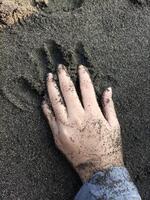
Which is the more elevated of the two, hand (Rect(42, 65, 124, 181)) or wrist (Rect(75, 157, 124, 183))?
hand (Rect(42, 65, 124, 181))

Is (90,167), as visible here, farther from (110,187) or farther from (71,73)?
(71,73)

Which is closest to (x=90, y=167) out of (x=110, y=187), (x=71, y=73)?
(x=110, y=187)

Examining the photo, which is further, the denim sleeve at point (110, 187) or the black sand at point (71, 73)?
the black sand at point (71, 73)

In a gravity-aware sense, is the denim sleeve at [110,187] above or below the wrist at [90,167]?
below

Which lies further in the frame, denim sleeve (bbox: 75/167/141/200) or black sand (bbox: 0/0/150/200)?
black sand (bbox: 0/0/150/200)

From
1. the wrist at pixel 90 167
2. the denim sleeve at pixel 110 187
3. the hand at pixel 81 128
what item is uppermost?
the hand at pixel 81 128

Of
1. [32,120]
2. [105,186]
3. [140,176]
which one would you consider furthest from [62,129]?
[140,176]

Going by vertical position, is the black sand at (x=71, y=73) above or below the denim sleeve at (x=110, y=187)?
above
